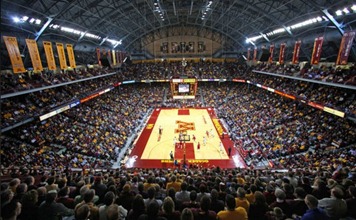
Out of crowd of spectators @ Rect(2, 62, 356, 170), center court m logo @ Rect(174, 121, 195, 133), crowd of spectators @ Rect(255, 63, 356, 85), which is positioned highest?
crowd of spectators @ Rect(255, 63, 356, 85)

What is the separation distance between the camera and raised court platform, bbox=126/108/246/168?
69.8 ft

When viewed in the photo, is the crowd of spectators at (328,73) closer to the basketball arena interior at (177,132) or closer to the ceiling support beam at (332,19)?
the basketball arena interior at (177,132)

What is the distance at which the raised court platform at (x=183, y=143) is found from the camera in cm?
2127

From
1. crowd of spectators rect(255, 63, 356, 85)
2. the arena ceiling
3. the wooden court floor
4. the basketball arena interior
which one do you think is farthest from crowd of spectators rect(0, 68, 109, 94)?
crowd of spectators rect(255, 63, 356, 85)

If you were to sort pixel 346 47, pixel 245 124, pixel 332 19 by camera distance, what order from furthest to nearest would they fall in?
pixel 245 124
pixel 332 19
pixel 346 47

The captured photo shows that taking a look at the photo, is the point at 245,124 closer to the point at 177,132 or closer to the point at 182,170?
the point at 177,132

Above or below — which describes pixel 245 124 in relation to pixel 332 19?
below

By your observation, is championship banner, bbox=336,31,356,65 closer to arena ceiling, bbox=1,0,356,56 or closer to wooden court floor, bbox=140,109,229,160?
arena ceiling, bbox=1,0,356,56

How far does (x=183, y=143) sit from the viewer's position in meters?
25.7

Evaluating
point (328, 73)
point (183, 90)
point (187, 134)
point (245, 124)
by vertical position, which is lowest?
point (187, 134)

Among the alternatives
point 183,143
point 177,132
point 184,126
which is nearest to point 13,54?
point 183,143

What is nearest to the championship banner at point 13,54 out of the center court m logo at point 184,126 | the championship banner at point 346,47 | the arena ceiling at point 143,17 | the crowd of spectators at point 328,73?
the arena ceiling at point 143,17

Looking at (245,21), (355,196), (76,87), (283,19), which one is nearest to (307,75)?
(283,19)

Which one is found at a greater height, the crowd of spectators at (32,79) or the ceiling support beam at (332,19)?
the ceiling support beam at (332,19)
